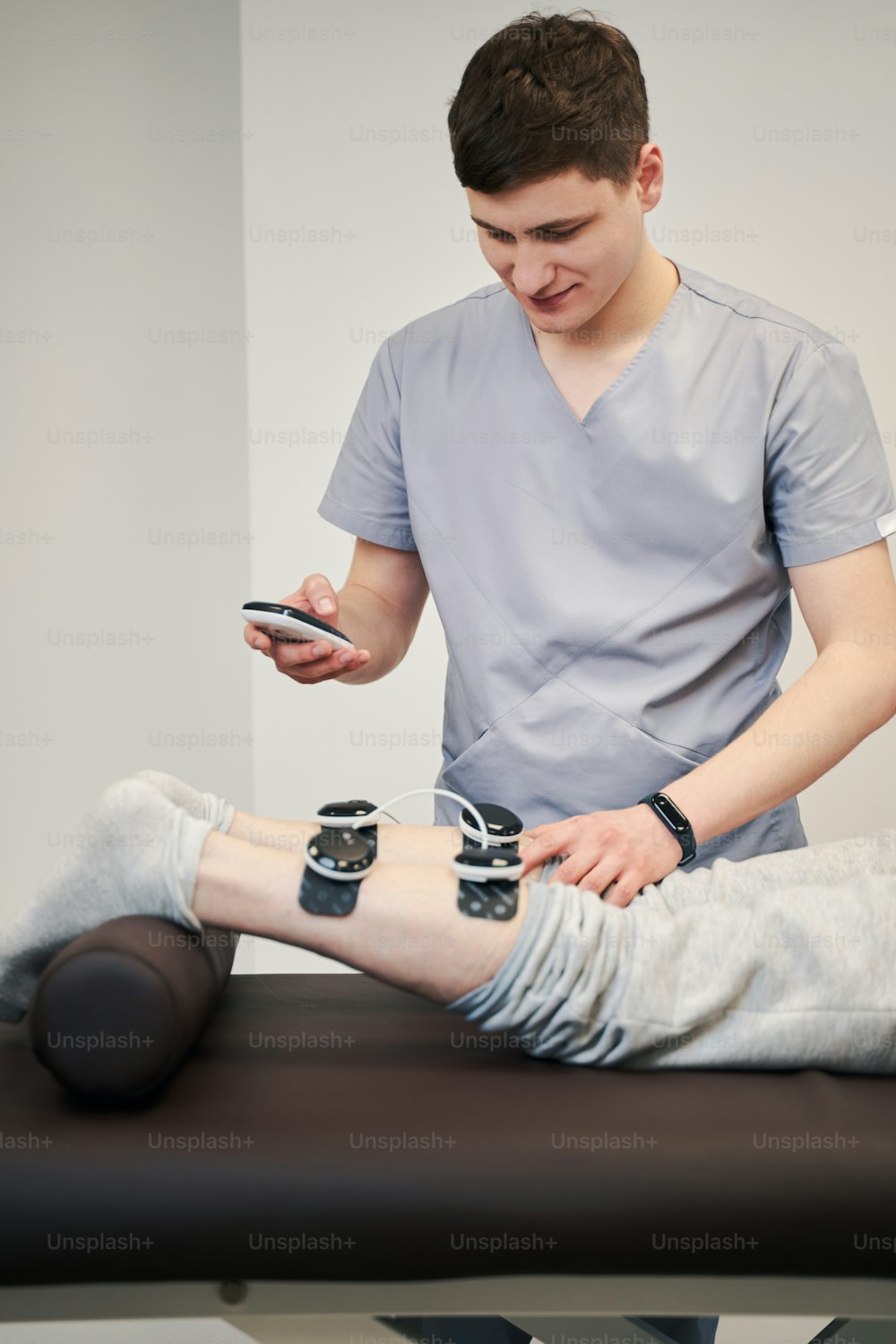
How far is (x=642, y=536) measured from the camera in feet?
5.02

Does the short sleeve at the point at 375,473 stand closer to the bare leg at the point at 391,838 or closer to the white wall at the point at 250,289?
the bare leg at the point at 391,838

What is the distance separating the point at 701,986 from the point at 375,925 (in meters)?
0.30

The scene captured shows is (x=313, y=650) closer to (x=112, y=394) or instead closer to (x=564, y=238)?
(x=564, y=238)

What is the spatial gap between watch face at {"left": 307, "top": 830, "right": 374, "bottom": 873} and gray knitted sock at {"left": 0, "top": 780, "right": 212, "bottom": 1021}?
103mm

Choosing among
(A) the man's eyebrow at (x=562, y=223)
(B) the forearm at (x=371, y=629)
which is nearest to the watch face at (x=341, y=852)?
(B) the forearm at (x=371, y=629)

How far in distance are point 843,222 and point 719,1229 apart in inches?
82.8

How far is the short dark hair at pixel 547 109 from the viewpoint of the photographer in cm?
127

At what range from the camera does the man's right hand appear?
Result: 1.41 metres

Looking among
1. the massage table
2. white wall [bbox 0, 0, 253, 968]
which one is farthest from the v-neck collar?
white wall [bbox 0, 0, 253, 968]

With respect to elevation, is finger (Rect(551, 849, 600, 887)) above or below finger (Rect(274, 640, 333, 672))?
below

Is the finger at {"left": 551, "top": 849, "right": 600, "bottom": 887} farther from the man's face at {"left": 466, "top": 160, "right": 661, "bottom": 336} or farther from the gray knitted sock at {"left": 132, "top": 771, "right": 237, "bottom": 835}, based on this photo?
the man's face at {"left": 466, "top": 160, "right": 661, "bottom": 336}

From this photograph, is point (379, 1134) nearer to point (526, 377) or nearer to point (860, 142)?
point (526, 377)

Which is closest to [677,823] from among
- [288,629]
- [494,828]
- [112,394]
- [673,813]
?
[673,813]

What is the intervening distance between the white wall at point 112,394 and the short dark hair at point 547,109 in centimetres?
146
